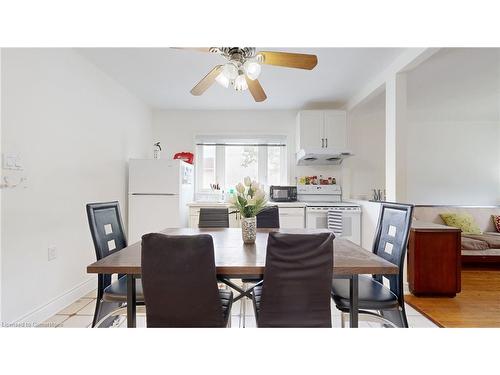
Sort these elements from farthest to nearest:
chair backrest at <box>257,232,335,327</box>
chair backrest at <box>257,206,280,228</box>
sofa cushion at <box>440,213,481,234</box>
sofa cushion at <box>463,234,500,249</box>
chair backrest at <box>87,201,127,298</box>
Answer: sofa cushion at <box>440,213,481,234</box>, sofa cushion at <box>463,234,500,249</box>, chair backrest at <box>257,206,280,228</box>, chair backrest at <box>87,201,127,298</box>, chair backrest at <box>257,232,335,327</box>

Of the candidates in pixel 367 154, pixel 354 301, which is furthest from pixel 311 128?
pixel 354 301

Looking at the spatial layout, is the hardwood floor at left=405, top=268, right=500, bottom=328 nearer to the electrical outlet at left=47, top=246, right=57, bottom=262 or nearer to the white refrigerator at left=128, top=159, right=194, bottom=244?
the white refrigerator at left=128, top=159, right=194, bottom=244

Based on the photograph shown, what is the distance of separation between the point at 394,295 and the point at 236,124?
3689 mm

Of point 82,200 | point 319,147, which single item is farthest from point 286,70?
point 82,200

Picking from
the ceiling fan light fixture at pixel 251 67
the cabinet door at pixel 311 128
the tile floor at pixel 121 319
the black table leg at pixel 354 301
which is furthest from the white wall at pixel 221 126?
the black table leg at pixel 354 301

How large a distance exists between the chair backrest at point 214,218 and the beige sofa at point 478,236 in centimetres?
320

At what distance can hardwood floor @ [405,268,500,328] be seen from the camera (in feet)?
7.22

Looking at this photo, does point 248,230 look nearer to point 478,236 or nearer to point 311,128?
point 311,128

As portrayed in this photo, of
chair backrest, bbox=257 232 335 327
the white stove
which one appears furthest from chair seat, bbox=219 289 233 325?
the white stove

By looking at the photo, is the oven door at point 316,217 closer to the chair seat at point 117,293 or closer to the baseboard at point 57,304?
the chair seat at point 117,293

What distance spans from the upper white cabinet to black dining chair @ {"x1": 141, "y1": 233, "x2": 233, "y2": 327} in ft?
10.8

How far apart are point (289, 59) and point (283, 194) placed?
2728mm

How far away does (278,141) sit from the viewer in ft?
15.2
